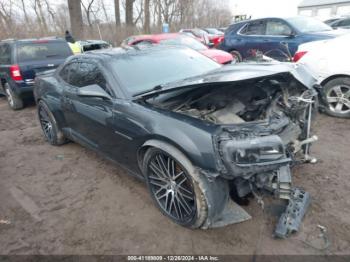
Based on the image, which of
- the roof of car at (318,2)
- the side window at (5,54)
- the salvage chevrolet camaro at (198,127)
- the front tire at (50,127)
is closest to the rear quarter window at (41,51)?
the side window at (5,54)

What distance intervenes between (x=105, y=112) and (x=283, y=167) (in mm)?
1954

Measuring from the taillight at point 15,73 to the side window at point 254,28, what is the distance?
6687 mm

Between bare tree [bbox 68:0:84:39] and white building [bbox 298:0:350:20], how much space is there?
36278mm

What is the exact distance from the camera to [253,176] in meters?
2.20

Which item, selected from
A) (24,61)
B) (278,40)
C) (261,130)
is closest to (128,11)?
(24,61)

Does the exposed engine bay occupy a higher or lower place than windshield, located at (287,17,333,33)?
lower

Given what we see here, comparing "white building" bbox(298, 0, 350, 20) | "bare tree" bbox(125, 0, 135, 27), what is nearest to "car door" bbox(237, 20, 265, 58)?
"bare tree" bbox(125, 0, 135, 27)

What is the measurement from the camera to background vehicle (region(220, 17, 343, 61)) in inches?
277

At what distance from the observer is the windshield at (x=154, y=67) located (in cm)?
299

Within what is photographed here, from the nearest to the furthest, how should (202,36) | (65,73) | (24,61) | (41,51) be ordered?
(65,73) < (24,61) < (41,51) < (202,36)

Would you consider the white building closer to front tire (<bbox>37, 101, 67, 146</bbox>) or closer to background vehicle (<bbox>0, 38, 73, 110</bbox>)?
background vehicle (<bbox>0, 38, 73, 110</bbox>)

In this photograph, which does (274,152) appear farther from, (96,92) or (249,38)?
(249,38)

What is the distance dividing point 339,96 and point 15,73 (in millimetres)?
7075

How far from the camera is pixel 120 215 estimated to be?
2812 mm
